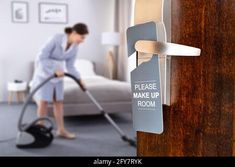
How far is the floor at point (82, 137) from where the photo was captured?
172cm

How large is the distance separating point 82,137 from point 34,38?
87 cm

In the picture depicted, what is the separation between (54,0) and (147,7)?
775 millimetres

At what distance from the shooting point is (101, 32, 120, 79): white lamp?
300 centimetres

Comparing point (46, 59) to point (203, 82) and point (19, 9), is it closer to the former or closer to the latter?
point (19, 9)

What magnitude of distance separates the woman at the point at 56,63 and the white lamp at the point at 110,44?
0.72 meters

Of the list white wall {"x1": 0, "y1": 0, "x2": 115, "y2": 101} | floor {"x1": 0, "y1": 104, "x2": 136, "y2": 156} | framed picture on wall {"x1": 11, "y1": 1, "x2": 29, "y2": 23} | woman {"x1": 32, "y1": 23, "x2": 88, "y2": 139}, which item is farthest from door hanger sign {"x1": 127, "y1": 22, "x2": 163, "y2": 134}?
woman {"x1": 32, "y1": 23, "x2": 88, "y2": 139}


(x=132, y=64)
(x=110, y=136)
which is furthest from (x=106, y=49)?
(x=132, y=64)

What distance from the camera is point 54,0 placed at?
106 centimetres

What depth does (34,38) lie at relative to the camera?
7.43 feet

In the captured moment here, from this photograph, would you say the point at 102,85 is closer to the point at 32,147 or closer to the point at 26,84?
the point at 26,84

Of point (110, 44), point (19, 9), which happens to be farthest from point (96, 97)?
point (19, 9)

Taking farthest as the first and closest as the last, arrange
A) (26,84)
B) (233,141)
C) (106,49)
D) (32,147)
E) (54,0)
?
(106,49)
(26,84)
(32,147)
(54,0)
(233,141)

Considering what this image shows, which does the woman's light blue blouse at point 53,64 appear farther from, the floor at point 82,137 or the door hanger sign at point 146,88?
the door hanger sign at point 146,88

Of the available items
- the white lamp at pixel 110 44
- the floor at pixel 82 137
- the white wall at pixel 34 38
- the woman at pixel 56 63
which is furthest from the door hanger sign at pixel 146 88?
the white lamp at pixel 110 44
